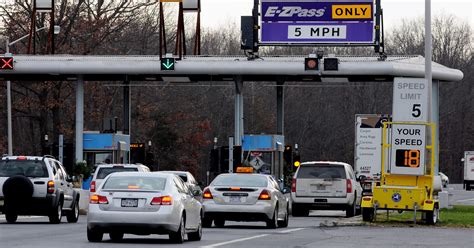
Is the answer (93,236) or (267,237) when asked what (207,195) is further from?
(93,236)

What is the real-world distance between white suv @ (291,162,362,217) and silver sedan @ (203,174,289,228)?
9493 millimetres

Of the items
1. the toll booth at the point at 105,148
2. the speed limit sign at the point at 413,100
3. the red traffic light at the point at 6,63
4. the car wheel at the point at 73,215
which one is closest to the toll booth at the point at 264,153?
the toll booth at the point at 105,148

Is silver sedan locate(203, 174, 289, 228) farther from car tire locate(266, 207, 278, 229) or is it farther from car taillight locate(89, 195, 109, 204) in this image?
car taillight locate(89, 195, 109, 204)

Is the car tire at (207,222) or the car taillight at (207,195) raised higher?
the car taillight at (207,195)

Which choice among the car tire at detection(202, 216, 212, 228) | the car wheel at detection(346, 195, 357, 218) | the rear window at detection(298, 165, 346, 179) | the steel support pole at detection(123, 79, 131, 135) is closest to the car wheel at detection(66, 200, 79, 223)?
the car tire at detection(202, 216, 212, 228)

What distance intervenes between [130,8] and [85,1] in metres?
2.62

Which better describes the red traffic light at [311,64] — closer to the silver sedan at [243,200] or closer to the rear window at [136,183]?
the silver sedan at [243,200]

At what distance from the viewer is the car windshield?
31.2 m

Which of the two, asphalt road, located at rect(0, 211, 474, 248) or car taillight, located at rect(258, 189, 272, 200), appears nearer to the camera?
asphalt road, located at rect(0, 211, 474, 248)

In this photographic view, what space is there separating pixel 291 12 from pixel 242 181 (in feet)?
58.1

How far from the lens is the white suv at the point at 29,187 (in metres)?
31.2

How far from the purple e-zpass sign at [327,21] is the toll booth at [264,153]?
22.7ft

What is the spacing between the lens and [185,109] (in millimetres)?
92125

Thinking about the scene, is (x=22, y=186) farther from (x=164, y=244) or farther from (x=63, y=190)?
(x=164, y=244)
